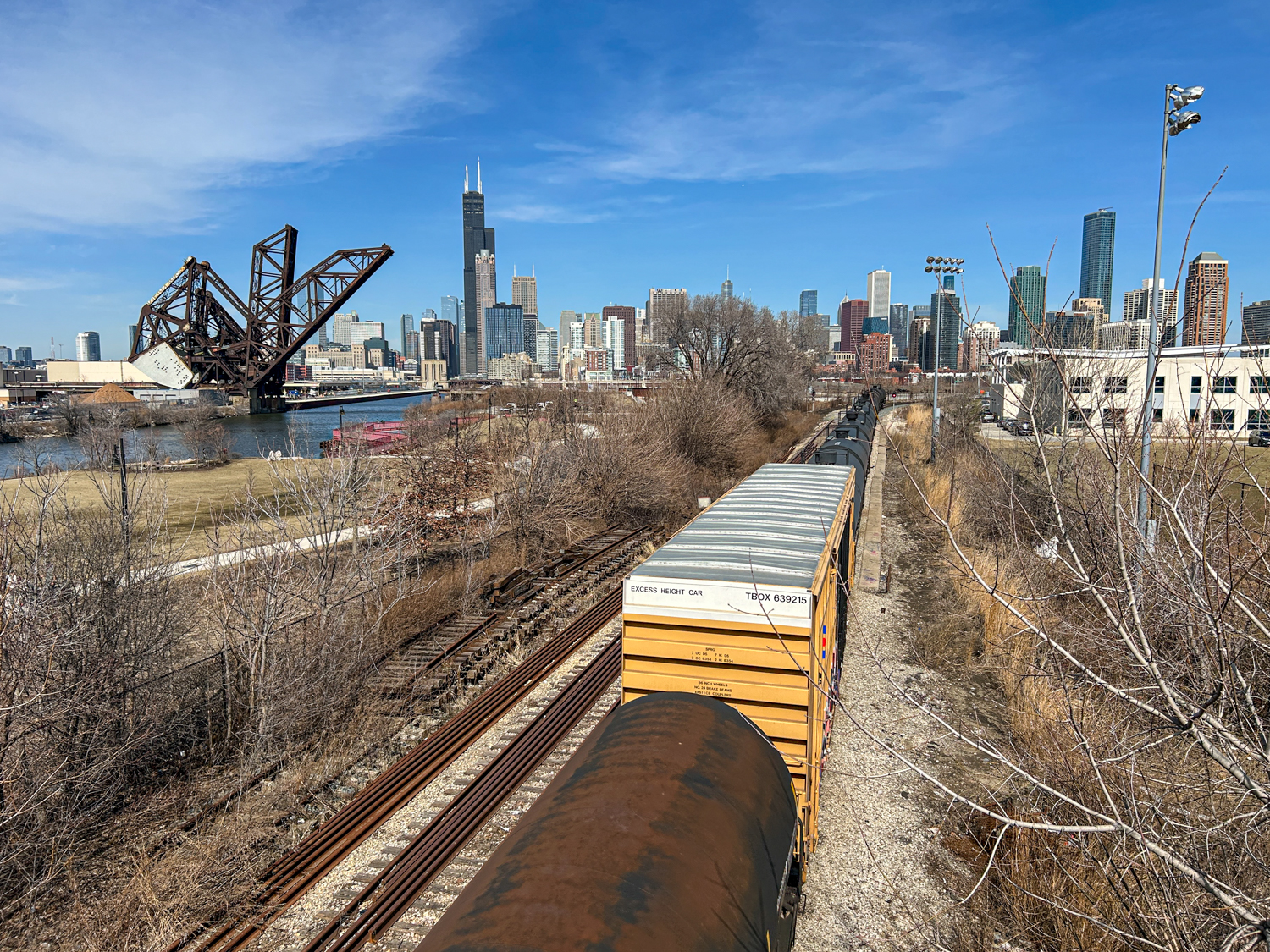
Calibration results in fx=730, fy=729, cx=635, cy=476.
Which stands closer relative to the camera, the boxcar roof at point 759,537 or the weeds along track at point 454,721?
the weeds along track at point 454,721

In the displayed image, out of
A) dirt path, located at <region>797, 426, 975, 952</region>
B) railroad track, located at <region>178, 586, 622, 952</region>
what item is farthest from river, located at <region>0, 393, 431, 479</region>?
dirt path, located at <region>797, 426, 975, 952</region>

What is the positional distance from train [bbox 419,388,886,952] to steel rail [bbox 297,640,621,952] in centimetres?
225

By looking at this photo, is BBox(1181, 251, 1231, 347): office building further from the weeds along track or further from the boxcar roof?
the weeds along track

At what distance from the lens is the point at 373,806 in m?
7.42

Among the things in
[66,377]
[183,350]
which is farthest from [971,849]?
[66,377]

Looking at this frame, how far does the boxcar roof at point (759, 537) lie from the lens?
253 inches

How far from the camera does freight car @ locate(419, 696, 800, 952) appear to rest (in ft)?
9.80

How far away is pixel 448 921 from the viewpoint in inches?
124

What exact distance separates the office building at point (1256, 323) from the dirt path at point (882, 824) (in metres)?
2.34

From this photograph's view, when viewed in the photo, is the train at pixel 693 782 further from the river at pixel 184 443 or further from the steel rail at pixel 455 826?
the river at pixel 184 443

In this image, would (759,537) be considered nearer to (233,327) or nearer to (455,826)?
(455,826)

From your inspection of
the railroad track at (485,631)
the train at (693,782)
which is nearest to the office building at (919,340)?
the railroad track at (485,631)

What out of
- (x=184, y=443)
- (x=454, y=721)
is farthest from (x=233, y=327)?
(x=454, y=721)

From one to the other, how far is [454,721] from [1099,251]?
923 centimetres
